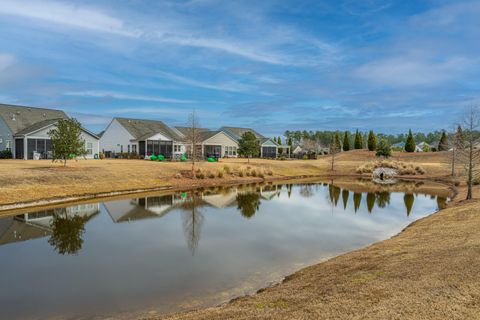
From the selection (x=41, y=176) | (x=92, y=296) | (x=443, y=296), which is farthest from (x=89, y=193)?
(x=443, y=296)

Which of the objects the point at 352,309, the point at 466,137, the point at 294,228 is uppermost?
→ the point at 466,137

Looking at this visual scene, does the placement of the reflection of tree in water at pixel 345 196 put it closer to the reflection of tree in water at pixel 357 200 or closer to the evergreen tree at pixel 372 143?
the reflection of tree in water at pixel 357 200

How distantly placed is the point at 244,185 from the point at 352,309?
3290 centimetres

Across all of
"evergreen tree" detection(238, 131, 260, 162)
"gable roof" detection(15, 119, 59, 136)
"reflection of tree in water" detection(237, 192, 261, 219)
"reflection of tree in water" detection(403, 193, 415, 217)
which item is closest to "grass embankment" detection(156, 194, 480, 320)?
"reflection of tree in water" detection(237, 192, 261, 219)

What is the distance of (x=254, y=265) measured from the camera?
12281mm

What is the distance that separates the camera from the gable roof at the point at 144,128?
5683 centimetres

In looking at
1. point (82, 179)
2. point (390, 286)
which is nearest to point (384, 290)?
point (390, 286)

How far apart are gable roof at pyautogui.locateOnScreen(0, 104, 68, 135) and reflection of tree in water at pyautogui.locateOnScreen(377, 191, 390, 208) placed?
4222 cm

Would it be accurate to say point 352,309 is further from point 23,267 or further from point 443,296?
point 23,267

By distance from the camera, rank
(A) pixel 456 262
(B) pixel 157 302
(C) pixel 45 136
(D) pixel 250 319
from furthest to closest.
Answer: (C) pixel 45 136 → (B) pixel 157 302 → (A) pixel 456 262 → (D) pixel 250 319

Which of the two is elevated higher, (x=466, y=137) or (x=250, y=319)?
(x=466, y=137)

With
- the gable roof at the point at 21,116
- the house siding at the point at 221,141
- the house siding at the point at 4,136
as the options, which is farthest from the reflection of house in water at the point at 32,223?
the house siding at the point at 221,141

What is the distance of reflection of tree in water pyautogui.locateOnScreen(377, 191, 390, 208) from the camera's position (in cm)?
2720

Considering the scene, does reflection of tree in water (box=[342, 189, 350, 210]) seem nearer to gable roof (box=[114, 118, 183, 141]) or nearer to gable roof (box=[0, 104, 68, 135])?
gable roof (box=[114, 118, 183, 141])
